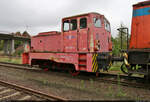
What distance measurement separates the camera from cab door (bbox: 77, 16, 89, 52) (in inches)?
261

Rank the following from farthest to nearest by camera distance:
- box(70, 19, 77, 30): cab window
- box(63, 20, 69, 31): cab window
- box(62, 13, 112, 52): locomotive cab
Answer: box(63, 20, 69, 31): cab window
box(70, 19, 77, 30): cab window
box(62, 13, 112, 52): locomotive cab

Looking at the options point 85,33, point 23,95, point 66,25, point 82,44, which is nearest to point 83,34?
point 85,33

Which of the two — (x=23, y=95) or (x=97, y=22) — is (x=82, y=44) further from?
(x=23, y=95)

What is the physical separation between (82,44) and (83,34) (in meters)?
0.57

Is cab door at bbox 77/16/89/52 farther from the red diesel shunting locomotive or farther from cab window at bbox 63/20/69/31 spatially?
cab window at bbox 63/20/69/31

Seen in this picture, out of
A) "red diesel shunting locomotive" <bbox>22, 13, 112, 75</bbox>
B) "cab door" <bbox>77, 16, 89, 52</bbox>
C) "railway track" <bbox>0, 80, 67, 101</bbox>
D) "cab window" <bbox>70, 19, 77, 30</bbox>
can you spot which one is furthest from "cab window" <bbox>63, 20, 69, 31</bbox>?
"railway track" <bbox>0, 80, 67, 101</bbox>

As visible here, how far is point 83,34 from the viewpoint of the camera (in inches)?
266

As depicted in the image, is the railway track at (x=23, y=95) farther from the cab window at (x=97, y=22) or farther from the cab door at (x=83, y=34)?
the cab window at (x=97, y=22)

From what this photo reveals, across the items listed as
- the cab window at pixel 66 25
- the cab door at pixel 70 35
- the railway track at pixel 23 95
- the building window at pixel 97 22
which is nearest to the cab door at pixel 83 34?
the cab door at pixel 70 35

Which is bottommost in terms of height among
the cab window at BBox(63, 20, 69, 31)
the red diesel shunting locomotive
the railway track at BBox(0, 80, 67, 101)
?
the railway track at BBox(0, 80, 67, 101)

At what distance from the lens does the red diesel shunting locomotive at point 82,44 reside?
6.33 meters

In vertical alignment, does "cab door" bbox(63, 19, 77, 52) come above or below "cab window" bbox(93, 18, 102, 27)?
below

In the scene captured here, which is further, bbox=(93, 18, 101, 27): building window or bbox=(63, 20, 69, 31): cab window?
bbox=(63, 20, 69, 31): cab window

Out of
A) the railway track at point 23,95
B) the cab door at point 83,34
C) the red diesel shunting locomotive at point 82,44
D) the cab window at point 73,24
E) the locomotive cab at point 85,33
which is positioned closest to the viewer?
the railway track at point 23,95
